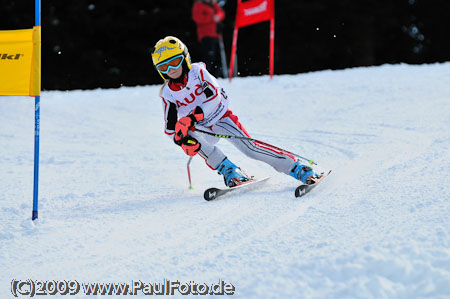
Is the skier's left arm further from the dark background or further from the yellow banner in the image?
the dark background

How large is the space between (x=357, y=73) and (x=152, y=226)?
7.16 metres

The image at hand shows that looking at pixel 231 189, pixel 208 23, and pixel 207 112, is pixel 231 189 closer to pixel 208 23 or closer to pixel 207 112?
pixel 207 112

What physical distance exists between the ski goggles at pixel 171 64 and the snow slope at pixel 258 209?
3.24 feet

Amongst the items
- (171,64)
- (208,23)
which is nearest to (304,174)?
(171,64)

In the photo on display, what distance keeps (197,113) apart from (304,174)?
910 millimetres

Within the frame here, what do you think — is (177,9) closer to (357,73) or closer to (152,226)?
(357,73)

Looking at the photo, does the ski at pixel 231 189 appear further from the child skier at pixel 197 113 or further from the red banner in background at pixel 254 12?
the red banner in background at pixel 254 12

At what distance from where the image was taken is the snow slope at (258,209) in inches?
94.3

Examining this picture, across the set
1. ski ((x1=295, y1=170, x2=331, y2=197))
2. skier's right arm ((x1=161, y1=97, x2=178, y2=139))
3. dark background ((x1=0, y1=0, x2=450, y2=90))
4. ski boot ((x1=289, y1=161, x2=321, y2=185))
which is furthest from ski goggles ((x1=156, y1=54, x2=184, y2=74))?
dark background ((x1=0, y1=0, x2=450, y2=90))

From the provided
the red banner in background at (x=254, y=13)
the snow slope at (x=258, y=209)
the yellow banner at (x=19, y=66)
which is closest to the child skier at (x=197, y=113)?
the snow slope at (x=258, y=209)

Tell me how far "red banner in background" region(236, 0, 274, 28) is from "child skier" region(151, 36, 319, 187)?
6253 millimetres

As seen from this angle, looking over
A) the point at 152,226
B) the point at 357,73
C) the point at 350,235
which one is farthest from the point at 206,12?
the point at 350,235

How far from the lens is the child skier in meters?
3.93

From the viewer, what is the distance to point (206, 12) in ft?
33.5
